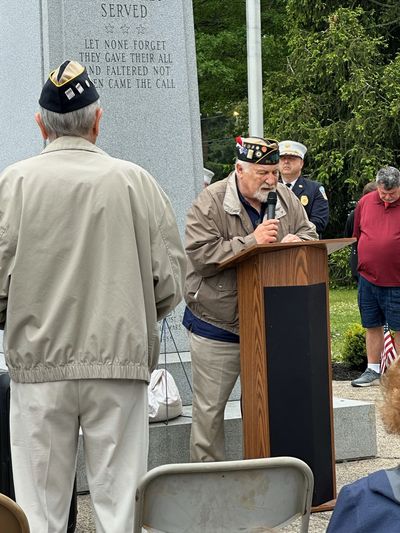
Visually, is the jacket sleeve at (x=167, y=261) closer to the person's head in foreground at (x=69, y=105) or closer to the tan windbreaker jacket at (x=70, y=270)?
the tan windbreaker jacket at (x=70, y=270)

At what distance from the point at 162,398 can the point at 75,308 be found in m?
2.65

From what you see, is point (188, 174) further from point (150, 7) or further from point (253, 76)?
point (253, 76)

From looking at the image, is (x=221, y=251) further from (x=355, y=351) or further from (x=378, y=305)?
(x=355, y=351)

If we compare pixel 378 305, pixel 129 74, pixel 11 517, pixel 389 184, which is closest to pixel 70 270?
pixel 11 517

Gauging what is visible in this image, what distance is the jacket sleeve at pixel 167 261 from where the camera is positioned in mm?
4559

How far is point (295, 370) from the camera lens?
6.04 metres

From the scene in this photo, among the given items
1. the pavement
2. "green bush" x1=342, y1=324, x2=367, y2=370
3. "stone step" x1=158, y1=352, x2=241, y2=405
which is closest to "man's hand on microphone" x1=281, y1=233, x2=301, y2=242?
the pavement

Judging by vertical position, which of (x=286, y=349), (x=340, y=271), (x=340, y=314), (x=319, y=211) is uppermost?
(x=319, y=211)

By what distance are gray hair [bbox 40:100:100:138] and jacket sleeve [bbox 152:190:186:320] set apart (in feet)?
1.27

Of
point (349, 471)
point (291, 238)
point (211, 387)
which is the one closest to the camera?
point (291, 238)

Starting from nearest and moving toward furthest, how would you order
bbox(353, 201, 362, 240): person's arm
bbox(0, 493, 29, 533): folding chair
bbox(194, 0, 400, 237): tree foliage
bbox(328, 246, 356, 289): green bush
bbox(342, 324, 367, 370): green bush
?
bbox(0, 493, 29, 533): folding chair, bbox(353, 201, 362, 240): person's arm, bbox(342, 324, 367, 370): green bush, bbox(328, 246, 356, 289): green bush, bbox(194, 0, 400, 237): tree foliage

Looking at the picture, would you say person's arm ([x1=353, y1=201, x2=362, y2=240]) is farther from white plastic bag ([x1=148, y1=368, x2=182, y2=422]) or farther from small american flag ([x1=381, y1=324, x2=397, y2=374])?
white plastic bag ([x1=148, y1=368, x2=182, y2=422])

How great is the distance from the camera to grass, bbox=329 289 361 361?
15.4 m

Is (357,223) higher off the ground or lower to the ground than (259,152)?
lower
